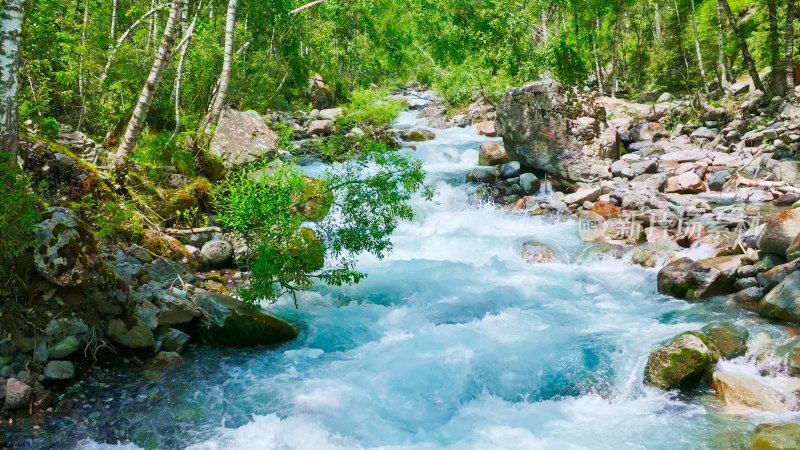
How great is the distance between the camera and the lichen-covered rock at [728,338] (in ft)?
21.5

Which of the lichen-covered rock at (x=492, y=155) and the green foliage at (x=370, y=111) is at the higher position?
A: the green foliage at (x=370, y=111)

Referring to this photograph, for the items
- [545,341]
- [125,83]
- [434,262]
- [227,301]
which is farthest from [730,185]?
[125,83]

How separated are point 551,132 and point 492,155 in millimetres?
2715

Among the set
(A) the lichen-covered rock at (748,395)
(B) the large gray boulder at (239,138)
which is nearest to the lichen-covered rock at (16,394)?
(A) the lichen-covered rock at (748,395)

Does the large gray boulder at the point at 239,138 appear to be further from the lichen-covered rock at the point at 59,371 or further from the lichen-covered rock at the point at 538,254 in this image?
the lichen-covered rock at the point at 59,371

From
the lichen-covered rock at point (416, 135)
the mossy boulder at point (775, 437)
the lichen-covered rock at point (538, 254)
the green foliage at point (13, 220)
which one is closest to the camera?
the mossy boulder at point (775, 437)

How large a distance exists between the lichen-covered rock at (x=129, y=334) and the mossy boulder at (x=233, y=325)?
811 millimetres

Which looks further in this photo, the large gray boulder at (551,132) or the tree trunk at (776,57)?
the tree trunk at (776,57)

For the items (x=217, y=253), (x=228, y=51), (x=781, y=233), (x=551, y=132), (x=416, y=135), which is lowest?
(x=217, y=253)

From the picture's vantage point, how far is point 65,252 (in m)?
5.92

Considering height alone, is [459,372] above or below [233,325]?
below

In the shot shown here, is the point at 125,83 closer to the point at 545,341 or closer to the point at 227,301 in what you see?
the point at 227,301

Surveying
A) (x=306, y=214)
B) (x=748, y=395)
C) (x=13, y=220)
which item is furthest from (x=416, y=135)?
(x=13, y=220)

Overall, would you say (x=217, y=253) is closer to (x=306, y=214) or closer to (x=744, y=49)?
(x=306, y=214)
